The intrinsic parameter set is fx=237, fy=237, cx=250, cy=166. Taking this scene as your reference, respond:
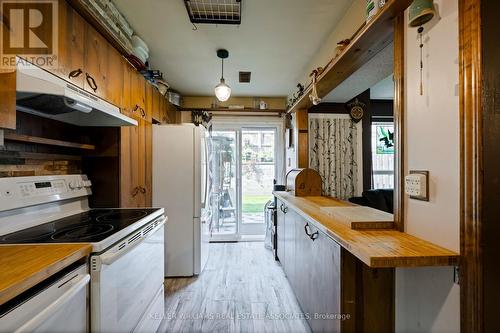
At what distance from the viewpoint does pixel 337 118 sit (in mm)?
3264

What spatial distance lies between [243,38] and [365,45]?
4.05ft

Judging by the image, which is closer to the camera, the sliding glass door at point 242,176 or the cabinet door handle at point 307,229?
the cabinet door handle at point 307,229

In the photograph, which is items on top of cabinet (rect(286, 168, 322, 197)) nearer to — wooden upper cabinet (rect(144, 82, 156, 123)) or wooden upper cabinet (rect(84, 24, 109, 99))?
wooden upper cabinet (rect(144, 82, 156, 123))

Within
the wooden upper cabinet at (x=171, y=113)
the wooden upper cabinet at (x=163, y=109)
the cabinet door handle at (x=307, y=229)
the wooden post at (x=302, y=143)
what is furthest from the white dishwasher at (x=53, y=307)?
the wooden upper cabinet at (x=171, y=113)

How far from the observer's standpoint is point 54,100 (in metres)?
1.31

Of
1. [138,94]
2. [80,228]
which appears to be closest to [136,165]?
[138,94]

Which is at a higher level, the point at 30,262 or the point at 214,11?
the point at 214,11

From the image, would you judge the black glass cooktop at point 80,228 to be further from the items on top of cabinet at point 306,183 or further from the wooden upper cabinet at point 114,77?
the items on top of cabinet at point 306,183

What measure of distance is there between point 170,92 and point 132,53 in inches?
56.1

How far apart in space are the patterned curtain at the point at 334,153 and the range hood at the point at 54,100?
2.30 m

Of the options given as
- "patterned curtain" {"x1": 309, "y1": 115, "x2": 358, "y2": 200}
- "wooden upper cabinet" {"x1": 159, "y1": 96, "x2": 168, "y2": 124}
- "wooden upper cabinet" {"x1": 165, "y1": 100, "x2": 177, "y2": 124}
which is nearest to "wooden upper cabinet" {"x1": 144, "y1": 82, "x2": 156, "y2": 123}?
"wooden upper cabinet" {"x1": 159, "y1": 96, "x2": 168, "y2": 124}

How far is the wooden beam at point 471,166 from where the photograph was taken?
30.2 inches

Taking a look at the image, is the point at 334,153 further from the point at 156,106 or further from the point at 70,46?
the point at 70,46

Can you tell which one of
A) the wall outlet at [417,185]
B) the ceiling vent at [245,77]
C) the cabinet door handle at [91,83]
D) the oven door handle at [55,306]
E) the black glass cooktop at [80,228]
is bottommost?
the oven door handle at [55,306]
